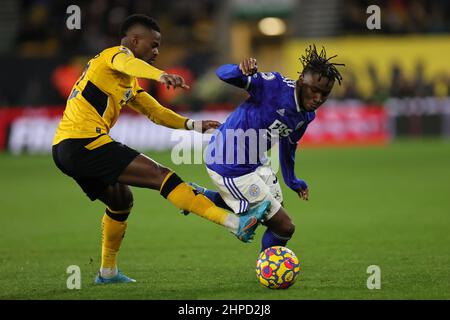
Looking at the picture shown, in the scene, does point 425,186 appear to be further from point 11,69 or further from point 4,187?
point 11,69

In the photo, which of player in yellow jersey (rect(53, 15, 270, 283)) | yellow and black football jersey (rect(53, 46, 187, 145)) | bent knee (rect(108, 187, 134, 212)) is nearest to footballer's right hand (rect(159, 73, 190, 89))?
player in yellow jersey (rect(53, 15, 270, 283))

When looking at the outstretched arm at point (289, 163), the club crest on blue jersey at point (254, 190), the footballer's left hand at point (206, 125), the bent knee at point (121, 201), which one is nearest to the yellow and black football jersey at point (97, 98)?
the bent knee at point (121, 201)

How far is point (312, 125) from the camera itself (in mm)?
24688

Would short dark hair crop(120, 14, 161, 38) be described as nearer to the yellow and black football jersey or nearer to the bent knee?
the yellow and black football jersey

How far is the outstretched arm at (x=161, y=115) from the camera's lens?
7996mm

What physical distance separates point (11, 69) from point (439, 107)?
551 inches

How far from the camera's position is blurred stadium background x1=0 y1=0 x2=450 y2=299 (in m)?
9.57

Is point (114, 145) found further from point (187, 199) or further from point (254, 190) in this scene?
point (254, 190)

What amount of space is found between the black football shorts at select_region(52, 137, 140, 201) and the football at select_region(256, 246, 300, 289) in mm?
1460

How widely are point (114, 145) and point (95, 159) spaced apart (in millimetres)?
212

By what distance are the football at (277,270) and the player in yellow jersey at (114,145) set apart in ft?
1.40

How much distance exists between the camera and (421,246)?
971 cm

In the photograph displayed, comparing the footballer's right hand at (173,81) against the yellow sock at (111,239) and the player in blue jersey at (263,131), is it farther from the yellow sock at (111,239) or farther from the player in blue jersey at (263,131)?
the yellow sock at (111,239)
